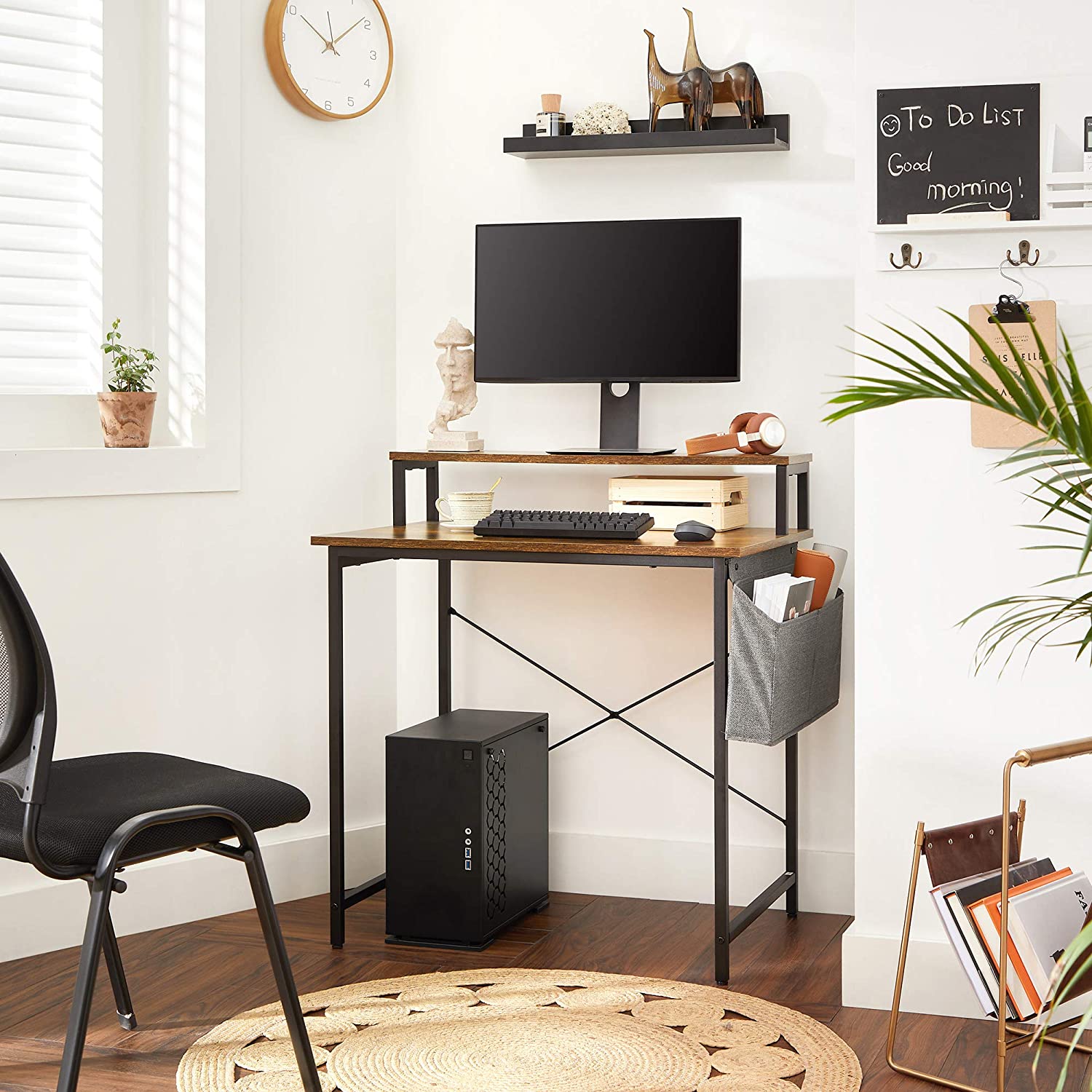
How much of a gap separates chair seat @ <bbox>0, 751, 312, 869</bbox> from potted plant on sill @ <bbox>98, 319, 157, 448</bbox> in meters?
0.90

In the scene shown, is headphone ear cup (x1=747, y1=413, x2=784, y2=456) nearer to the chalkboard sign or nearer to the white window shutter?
A: the chalkboard sign

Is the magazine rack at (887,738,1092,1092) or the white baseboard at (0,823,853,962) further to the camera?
the white baseboard at (0,823,853,962)

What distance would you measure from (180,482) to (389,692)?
788 millimetres

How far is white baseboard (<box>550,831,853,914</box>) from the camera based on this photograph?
3242 mm

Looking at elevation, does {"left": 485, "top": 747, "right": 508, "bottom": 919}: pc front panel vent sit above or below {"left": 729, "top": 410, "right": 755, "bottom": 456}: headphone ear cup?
below

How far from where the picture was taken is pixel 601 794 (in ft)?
11.3

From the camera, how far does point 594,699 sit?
3.43 meters

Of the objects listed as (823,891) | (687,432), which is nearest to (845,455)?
(687,432)

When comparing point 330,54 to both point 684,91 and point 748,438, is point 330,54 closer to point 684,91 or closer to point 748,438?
point 684,91

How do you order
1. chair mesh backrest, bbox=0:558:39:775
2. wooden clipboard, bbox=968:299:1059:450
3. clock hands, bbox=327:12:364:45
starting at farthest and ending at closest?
clock hands, bbox=327:12:364:45, wooden clipboard, bbox=968:299:1059:450, chair mesh backrest, bbox=0:558:39:775

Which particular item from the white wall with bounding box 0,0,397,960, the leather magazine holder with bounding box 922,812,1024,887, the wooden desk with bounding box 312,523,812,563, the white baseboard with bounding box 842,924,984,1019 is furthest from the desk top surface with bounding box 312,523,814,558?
the white baseboard with bounding box 842,924,984,1019

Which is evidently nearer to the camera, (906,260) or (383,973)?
(906,260)

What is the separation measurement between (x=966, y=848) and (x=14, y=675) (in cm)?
151

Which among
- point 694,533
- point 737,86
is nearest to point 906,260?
point 694,533
